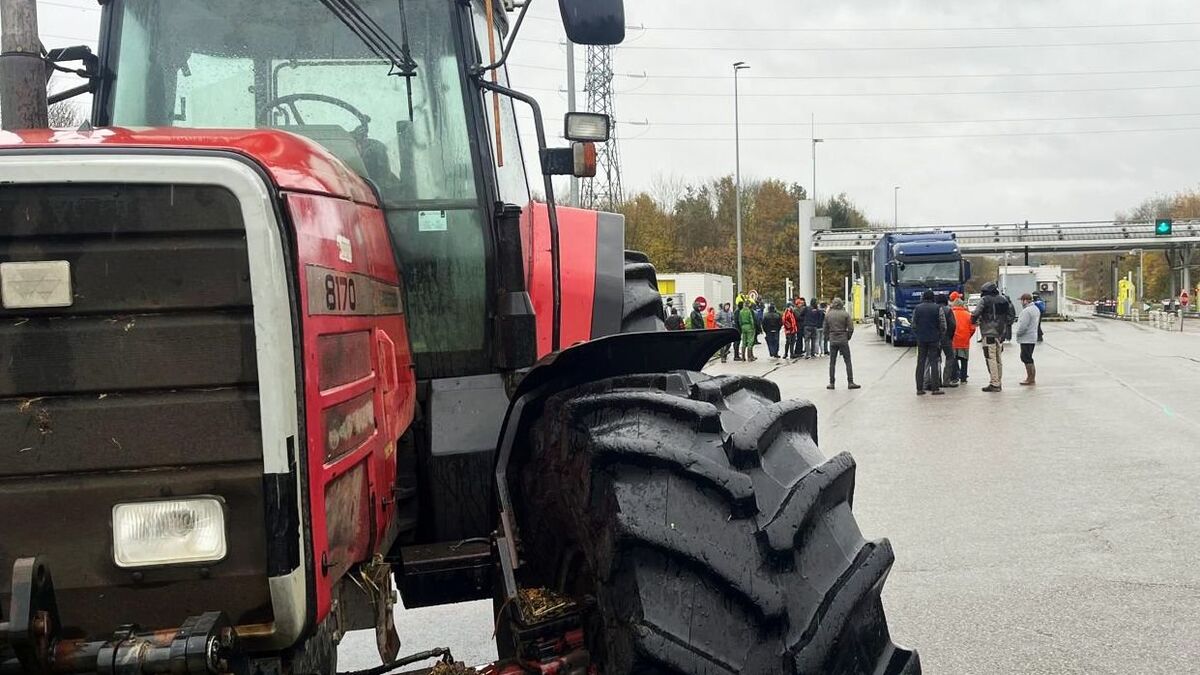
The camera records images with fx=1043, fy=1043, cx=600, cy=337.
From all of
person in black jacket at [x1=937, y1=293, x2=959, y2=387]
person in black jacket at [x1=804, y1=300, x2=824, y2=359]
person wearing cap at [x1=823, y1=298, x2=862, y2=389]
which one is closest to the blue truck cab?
person in black jacket at [x1=804, y1=300, x2=824, y2=359]

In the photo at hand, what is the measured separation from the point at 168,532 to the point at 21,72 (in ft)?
11.1

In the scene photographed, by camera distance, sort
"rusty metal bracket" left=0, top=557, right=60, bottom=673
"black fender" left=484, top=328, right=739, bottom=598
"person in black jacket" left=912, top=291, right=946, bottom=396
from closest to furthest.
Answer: "rusty metal bracket" left=0, top=557, right=60, bottom=673, "black fender" left=484, top=328, right=739, bottom=598, "person in black jacket" left=912, top=291, right=946, bottom=396

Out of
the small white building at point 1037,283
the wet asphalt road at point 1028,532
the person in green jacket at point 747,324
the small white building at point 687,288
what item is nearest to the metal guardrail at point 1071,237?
the small white building at point 1037,283

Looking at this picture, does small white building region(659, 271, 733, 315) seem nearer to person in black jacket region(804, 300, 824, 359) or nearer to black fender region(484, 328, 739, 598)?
person in black jacket region(804, 300, 824, 359)

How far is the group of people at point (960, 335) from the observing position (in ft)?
56.9

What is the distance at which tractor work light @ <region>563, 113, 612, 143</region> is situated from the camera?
13.1 feet

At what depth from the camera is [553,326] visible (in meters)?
3.94

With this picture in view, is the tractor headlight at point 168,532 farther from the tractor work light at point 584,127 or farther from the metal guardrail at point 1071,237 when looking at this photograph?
the metal guardrail at point 1071,237

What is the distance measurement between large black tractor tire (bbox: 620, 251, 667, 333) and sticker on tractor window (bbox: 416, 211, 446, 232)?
4.31 ft

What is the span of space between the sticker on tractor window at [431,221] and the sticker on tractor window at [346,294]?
285mm

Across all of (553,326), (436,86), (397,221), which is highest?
(436,86)

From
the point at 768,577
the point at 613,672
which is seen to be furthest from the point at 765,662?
the point at 613,672

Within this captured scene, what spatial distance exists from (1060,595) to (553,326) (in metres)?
3.55

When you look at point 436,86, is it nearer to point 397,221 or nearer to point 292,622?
point 397,221
